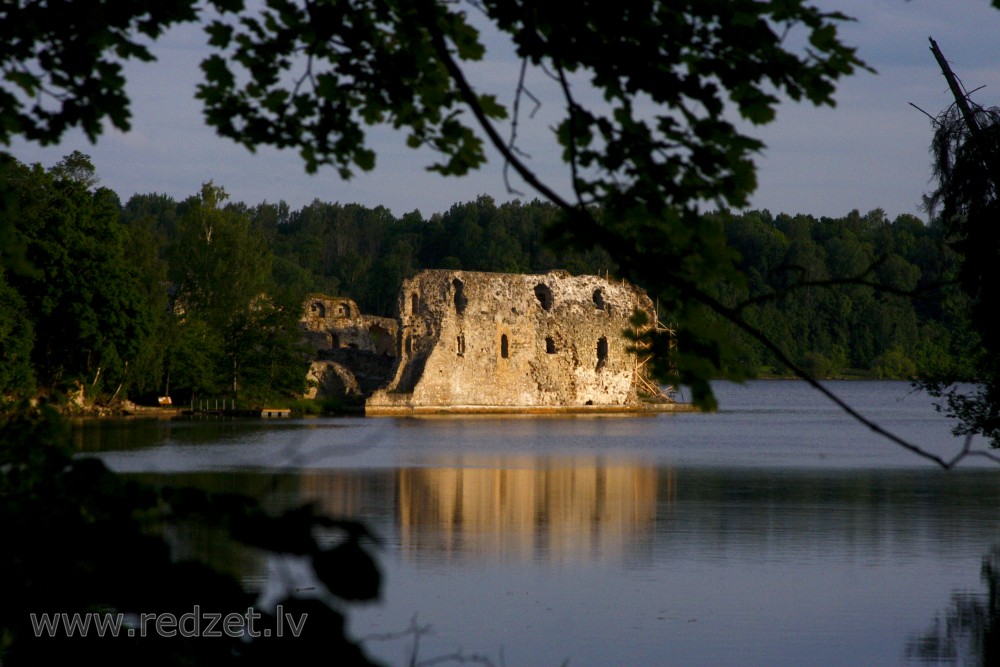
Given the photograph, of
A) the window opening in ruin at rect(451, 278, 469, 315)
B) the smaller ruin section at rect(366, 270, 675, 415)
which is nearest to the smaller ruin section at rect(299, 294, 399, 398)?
the smaller ruin section at rect(366, 270, 675, 415)

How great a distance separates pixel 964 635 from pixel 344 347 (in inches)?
1718

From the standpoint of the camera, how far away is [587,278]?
50594mm

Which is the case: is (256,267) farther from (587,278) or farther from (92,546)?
(92,546)

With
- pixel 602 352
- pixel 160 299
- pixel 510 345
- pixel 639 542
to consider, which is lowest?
pixel 639 542

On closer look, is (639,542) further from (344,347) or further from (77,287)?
(344,347)

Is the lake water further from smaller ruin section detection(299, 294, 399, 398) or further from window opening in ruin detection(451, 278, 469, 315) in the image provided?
smaller ruin section detection(299, 294, 399, 398)

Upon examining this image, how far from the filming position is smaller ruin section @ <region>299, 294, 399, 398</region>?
49.5 meters

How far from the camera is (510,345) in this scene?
48.6m

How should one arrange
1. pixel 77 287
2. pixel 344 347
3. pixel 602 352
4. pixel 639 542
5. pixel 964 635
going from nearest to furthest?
pixel 964 635 < pixel 639 542 < pixel 77 287 < pixel 602 352 < pixel 344 347

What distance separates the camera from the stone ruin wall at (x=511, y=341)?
46.9 meters

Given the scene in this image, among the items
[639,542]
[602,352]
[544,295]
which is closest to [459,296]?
[544,295]

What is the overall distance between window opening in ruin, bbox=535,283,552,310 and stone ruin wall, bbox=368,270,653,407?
0.04 metres

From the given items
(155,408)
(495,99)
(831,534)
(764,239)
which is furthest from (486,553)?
(764,239)

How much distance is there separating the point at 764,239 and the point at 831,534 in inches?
3045
